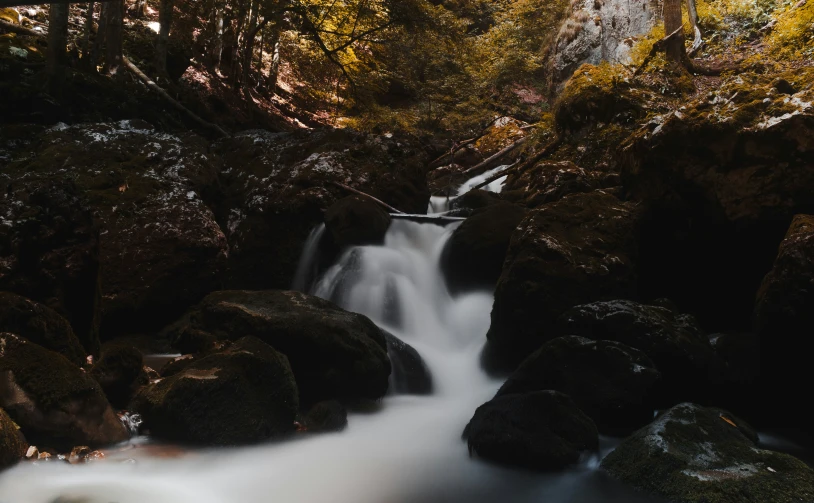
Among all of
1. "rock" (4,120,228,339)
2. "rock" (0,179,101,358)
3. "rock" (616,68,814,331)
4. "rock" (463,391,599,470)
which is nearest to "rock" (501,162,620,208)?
"rock" (616,68,814,331)

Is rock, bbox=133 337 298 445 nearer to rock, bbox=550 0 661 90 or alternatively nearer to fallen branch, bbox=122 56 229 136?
fallen branch, bbox=122 56 229 136

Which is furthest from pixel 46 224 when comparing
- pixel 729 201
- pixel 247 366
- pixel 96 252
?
pixel 729 201

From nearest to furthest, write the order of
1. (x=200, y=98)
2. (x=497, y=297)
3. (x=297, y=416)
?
(x=297, y=416)
(x=497, y=297)
(x=200, y=98)

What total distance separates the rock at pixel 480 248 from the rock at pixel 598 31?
36.2ft

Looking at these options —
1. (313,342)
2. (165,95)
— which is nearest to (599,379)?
(313,342)

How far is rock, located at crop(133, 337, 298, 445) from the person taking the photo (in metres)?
4.29

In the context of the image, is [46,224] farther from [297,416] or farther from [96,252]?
[297,416]

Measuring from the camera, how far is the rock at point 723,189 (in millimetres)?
5977

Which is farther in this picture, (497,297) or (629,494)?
(497,297)

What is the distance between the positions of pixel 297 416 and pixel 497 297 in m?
2.95

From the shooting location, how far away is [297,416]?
503 cm

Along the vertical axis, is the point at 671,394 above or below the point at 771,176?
below

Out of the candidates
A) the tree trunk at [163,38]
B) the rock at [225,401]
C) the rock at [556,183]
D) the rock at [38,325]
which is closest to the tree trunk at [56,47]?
the tree trunk at [163,38]

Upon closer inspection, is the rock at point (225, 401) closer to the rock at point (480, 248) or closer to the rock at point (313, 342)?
the rock at point (313, 342)
